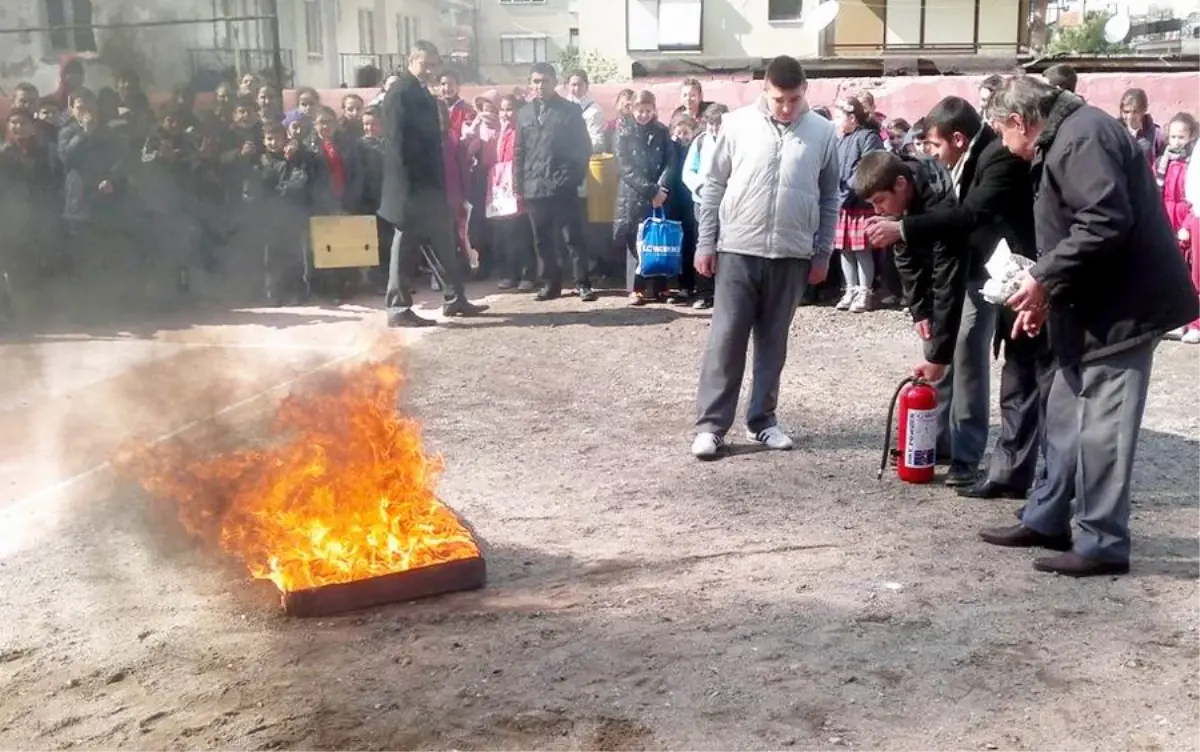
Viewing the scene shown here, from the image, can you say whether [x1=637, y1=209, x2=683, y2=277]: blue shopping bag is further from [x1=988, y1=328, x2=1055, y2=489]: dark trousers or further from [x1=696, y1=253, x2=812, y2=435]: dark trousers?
[x1=988, y1=328, x2=1055, y2=489]: dark trousers

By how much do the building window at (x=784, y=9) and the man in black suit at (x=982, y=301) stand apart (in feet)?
111

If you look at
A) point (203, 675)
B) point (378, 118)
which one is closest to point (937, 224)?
point (203, 675)

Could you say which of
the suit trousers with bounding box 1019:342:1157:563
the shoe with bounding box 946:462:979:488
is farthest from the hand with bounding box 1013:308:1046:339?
the shoe with bounding box 946:462:979:488

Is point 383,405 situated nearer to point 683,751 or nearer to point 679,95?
point 683,751

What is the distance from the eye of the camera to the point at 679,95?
13.0 m

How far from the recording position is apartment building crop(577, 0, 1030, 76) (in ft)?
115

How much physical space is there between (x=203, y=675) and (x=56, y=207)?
3690 mm

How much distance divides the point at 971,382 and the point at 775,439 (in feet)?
3.78

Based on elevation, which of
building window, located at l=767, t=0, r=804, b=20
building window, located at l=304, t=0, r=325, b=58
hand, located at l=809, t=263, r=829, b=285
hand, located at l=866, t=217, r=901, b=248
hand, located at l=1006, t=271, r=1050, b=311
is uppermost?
building window, located at l=767, t=0, r=804, b=20

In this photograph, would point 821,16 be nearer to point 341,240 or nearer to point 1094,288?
point 341,240

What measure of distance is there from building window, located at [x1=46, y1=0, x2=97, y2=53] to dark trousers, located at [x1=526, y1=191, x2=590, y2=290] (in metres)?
6.27

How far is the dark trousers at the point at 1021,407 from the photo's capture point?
5086 mm

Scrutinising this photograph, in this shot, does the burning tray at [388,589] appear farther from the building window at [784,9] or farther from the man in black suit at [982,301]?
the building window at [784,9]

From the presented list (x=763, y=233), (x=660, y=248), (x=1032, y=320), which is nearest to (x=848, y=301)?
(x=660, y=248)
